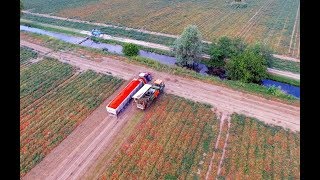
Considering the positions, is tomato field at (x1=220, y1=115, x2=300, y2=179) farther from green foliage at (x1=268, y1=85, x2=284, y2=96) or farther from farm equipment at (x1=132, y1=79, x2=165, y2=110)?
farm equipment at (x1=132, y1=79, x2=165, y2=110)

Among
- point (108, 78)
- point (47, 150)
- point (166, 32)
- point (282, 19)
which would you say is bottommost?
point (47, 150)

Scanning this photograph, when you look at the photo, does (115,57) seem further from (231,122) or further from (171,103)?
(231,122)

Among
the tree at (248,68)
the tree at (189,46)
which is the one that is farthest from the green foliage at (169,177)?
the tree at (189,46)

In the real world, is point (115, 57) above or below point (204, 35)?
below

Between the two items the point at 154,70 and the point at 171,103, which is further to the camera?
the point at 154,70

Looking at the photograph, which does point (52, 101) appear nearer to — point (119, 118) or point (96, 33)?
point (119, 118)

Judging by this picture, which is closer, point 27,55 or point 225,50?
point 225,50

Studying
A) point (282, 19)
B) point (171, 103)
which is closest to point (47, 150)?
point (171, 103)

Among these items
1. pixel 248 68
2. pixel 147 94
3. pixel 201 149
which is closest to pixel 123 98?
pixel 147 94
